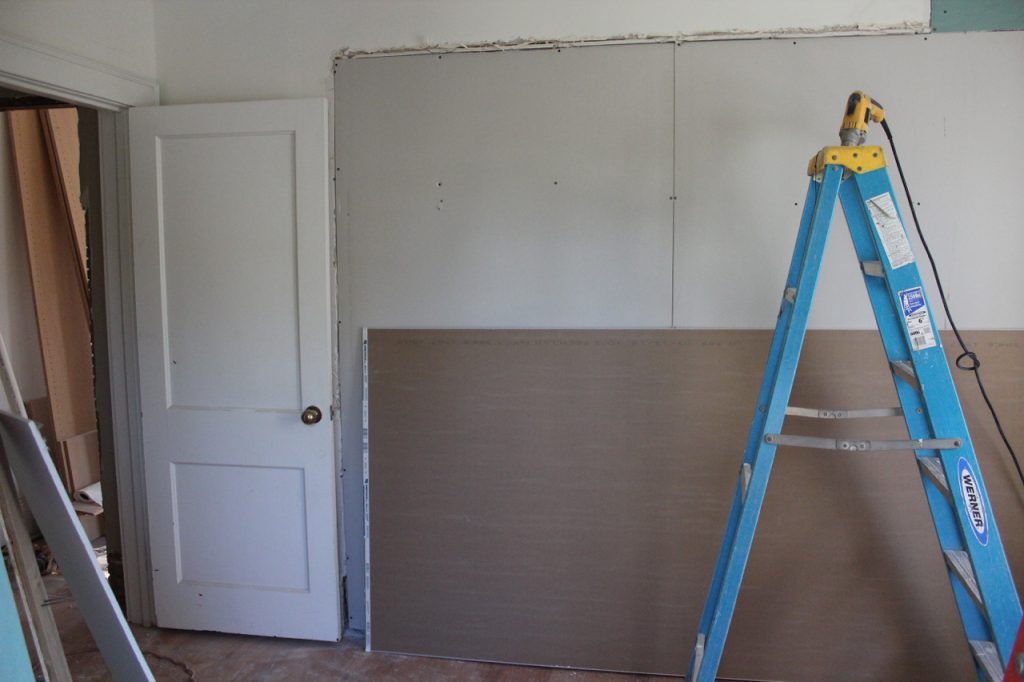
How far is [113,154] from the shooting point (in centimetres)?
249

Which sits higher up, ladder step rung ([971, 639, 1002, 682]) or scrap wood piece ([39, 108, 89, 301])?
scrap wood piece ([39, 108, 89, 301])

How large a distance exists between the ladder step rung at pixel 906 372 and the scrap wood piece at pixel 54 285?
154 inches

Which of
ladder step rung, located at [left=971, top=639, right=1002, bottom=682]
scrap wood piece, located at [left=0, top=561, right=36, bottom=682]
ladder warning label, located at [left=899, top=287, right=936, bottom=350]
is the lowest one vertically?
ladder step rung, located at [left=971, top=639, right=1002, bottom=682]

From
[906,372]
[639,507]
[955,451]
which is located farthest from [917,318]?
[639,507]

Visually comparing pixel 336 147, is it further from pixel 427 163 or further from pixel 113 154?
pixel 113 154

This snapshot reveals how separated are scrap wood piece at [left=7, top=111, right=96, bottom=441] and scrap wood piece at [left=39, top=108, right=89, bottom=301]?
0.03m

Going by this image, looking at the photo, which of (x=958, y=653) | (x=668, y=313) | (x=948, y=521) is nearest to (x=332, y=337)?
(x=668, y=313)

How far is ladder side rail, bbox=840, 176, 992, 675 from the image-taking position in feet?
5.54

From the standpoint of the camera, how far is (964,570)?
1.69 meters

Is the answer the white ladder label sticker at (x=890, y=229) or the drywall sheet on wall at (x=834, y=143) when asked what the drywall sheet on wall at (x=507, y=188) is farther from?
the white ladder label sticker at (x=890, y=229)

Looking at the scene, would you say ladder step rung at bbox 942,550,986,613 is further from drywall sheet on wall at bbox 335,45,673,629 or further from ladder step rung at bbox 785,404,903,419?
drywall sheet on wall at bbox 335,45,673,629

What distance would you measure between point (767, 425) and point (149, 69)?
255cm

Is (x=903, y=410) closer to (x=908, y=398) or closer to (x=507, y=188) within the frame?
(x=908, y=398)

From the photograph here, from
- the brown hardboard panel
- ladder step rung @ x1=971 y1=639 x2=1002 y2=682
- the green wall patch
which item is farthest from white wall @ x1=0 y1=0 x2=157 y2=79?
ladder step rung @ x1=971 y1=639 x2=1002 y2=682
